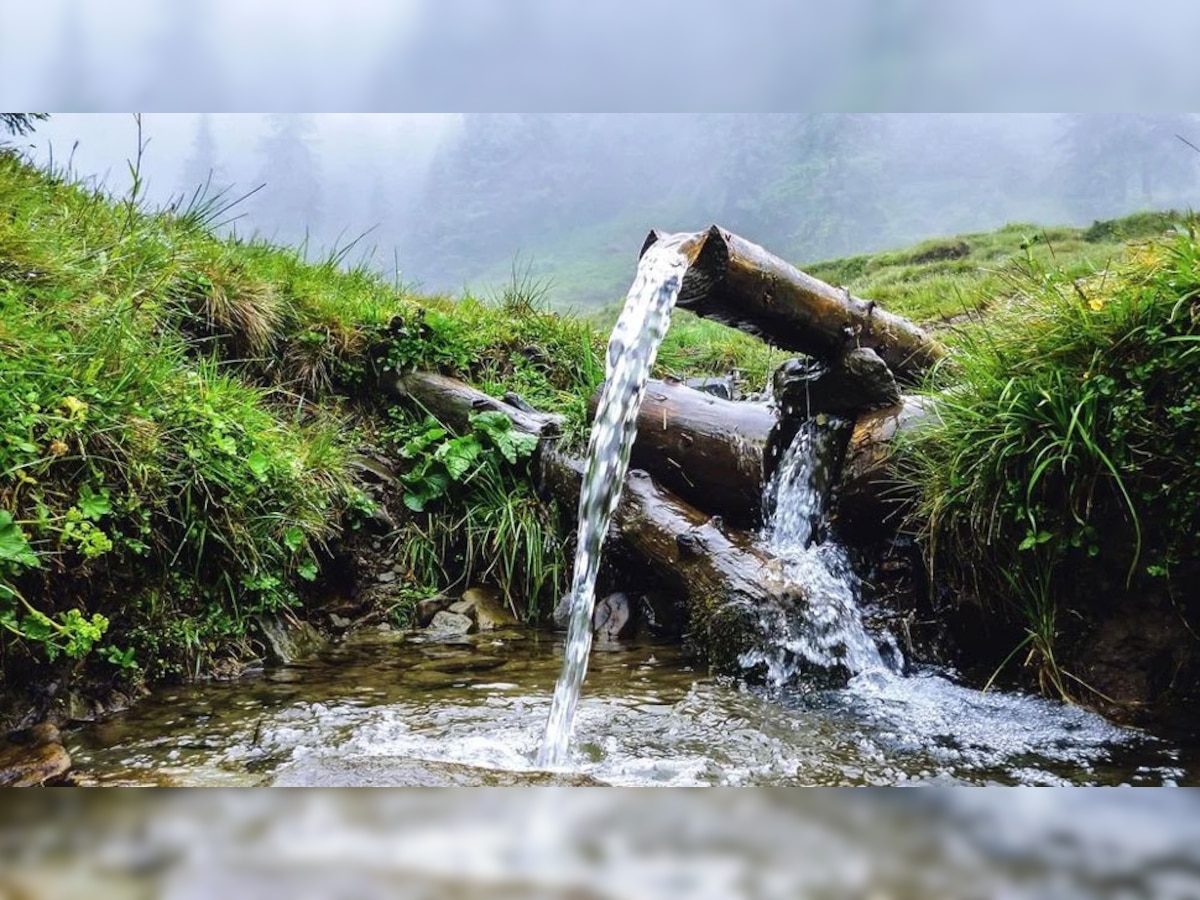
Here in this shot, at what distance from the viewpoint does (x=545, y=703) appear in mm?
1687

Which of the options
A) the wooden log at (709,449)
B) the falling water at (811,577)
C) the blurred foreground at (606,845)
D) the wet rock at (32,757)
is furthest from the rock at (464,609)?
the blurred foreground at (606,845)

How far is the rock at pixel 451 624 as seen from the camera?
2316 mm

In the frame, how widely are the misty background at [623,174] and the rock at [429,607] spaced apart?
107 centimetres

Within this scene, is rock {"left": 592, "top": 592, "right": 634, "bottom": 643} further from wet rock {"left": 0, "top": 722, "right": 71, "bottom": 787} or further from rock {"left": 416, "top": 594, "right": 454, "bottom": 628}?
wet rock {"left": 0, "top": 722, "right": 71, "bottom": 787}

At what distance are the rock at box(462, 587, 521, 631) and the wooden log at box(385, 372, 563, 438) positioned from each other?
54 cm

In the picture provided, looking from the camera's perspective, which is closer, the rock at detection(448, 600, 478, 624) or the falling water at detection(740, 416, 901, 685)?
the falling water at detection(740, 416, 901, 685)

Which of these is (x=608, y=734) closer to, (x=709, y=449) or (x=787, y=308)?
(x=709, y=449)

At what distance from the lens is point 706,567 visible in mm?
2025

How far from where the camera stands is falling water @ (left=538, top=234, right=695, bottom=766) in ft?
5.98

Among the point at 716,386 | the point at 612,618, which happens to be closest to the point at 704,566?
the point at 612,618

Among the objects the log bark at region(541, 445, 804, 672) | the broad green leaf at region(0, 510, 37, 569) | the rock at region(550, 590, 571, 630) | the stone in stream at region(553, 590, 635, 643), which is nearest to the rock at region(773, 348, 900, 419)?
the log bark at region(541, 445, 804, 672)

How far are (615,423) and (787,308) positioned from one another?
55cm
